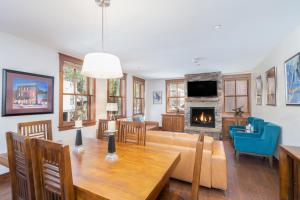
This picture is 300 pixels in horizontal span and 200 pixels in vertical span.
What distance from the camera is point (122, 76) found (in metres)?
2.02

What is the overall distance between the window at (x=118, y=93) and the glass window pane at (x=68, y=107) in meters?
1.26

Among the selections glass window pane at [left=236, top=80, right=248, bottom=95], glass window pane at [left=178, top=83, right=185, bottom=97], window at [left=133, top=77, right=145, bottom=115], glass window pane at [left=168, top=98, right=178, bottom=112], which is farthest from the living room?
glass window pane at [left=168, top=98, right=178, bottom=112]

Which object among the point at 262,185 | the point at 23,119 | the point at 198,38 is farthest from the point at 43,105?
the point at 262,185

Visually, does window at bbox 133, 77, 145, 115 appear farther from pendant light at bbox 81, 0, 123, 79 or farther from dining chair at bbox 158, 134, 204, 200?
dining chair at bbox 158, 134, 204, 200

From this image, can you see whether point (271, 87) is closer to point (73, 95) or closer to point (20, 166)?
point (20, 166)

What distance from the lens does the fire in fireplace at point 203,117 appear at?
244 inches

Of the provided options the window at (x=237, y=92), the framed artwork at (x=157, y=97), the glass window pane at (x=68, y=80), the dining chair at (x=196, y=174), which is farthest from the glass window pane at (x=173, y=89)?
the dining chair at (x=196, y=174)

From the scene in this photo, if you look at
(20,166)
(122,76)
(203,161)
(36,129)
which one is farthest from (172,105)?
(20,166)

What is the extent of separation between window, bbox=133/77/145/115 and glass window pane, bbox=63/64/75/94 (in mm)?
2929

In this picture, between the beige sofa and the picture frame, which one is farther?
the picture frame

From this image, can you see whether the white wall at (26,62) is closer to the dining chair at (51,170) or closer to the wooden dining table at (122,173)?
the wooden dining table at (122,173)

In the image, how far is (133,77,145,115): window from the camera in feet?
21.9

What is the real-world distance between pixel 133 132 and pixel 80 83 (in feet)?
9.25

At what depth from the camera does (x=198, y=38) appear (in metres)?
2.80
